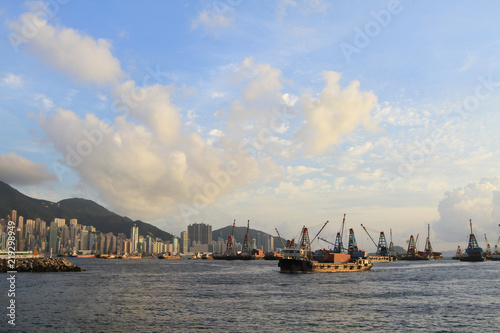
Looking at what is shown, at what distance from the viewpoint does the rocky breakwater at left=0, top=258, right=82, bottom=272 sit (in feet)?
389

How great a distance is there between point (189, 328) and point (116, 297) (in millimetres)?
28044

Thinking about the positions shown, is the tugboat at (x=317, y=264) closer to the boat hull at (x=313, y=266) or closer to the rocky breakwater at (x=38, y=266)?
the boat hull at (x=313, y=266)

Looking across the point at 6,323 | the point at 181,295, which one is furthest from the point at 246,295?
the point at 6,323

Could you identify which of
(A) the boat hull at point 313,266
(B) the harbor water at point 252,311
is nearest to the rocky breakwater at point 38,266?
(B) the harbor water at point 252,311

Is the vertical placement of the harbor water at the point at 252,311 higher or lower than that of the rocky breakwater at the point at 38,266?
higher

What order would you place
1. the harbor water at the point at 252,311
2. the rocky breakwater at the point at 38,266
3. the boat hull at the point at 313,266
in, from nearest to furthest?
the harbor water at the point at 252,311 → the rocky breakwater at the point at 38,266 → the boat hull at the point at 313,266

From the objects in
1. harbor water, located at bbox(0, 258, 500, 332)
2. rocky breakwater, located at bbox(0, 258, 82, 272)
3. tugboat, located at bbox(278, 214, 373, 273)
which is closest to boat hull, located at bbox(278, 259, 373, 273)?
tugboat, located at bbox(278, 214, 373, 273)

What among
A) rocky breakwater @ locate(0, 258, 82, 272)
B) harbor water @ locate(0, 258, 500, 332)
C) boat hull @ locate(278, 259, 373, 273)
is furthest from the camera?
boat hull @ locate(278, 259, 373, 273)

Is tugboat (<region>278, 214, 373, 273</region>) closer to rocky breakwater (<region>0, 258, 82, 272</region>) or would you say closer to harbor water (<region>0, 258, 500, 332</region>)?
harbor water (<region>0, 258, 500, 332</region>)

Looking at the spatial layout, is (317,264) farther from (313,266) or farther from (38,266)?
(38,266)

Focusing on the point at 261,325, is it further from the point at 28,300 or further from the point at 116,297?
the point at 28,300

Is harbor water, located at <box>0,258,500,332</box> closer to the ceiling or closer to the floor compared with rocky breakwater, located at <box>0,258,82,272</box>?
closer to the ceiling

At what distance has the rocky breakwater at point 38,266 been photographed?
119 metres

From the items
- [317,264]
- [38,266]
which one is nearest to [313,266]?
[317,264]
